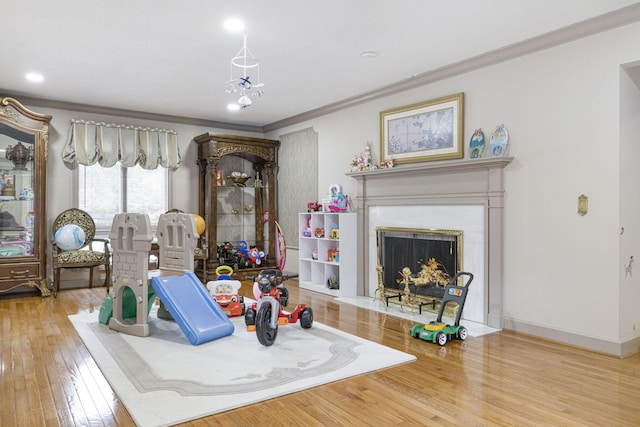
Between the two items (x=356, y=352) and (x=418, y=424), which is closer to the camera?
(x=418, y=424)

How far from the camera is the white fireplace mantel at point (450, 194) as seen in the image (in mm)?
4316

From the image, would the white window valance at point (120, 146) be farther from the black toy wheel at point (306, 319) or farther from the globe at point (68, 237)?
the black toy wheel at point (306, 319)

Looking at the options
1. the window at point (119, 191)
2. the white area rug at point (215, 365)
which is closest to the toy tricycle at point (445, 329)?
the white area rug at point (215, 365)

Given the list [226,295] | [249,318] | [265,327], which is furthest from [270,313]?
[226,295]

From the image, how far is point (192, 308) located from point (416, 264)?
8.23 ft

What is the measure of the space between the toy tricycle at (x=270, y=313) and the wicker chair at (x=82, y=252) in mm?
2933

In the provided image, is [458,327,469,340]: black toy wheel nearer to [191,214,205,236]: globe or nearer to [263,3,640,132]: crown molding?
[263,3,640,132]: crown molding

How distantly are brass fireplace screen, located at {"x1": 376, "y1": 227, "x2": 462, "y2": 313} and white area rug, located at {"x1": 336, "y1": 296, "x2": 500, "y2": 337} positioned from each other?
0.09 metres

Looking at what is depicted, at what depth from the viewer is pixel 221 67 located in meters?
4.76

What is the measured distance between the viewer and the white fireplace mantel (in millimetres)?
4316

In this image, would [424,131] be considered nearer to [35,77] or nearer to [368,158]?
[368,158]

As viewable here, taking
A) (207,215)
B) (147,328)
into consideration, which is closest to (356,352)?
(147,328)

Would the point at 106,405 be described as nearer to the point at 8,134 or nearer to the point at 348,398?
the point at 348,398

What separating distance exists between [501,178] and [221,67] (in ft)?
9.97
